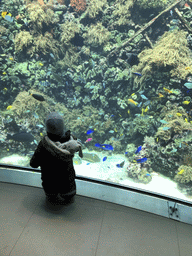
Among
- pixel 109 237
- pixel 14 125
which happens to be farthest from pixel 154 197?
pixel 14 125

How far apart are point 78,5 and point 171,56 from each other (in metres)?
4.17

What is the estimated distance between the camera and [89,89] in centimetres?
659

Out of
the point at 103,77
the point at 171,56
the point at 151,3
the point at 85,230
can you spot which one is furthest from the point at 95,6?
the point at 85,230

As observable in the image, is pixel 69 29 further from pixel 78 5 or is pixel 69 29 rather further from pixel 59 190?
pixel 59 190

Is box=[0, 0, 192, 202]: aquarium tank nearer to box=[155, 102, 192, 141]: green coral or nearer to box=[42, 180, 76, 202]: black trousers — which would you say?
box=[155, 102, 192, 141]: green coral

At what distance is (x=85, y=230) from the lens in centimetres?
141

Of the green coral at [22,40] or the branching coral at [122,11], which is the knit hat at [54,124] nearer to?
the green coral at [22,40]

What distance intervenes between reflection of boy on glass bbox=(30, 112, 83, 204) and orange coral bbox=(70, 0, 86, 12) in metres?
6.73

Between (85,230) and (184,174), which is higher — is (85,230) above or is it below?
above

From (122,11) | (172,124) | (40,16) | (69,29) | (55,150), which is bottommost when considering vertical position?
(172,124)

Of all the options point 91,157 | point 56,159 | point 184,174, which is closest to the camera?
point 56,159

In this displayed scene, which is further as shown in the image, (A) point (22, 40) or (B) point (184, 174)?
(A) point (22, 40)

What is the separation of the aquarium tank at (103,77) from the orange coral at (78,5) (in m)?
0.03

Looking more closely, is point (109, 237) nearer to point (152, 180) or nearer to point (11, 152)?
point (152, 180)
